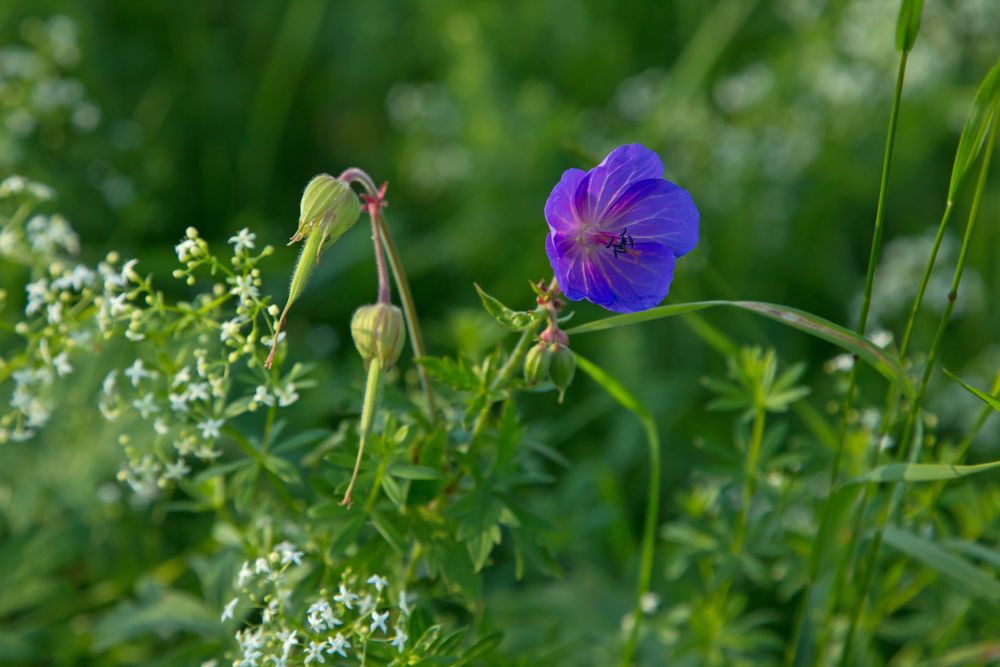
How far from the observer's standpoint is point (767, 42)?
16.4 feet

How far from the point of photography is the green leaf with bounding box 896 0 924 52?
5.72 ft

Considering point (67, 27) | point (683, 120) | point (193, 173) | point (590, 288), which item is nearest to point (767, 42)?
point (683, 120)

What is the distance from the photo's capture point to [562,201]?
174 cm

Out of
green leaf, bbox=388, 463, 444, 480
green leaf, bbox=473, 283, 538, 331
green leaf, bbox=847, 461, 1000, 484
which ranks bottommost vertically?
green leaf, bbox=847, 461, 1000, 484

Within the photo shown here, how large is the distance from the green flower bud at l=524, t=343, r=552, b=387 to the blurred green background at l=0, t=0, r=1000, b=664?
125cm

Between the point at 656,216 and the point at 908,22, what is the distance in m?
0.55

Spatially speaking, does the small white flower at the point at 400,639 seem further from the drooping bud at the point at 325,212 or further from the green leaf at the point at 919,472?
the green leaf at the point at 919,472

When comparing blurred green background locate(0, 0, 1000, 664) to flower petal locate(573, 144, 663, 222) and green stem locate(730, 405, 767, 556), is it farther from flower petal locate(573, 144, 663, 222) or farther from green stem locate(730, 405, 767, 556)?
flower petal locate(573, 144, 663, 222)

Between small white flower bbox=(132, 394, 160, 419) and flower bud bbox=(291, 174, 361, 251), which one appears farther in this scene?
small white flower bbox=(132, 394, 160, 419)

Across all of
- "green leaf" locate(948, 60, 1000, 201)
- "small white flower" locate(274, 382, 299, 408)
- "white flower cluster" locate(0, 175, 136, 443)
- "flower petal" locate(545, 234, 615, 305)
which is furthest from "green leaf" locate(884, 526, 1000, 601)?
"white flower cluster" locate(0, 175, 136, 443)

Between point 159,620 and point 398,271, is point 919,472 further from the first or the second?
point 159,620

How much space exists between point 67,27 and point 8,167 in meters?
0.58

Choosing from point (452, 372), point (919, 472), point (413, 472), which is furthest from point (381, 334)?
point (919, 472)

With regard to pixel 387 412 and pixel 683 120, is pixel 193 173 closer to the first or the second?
pixel 683 120
